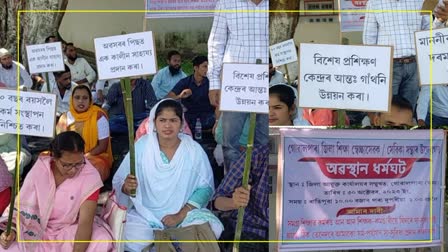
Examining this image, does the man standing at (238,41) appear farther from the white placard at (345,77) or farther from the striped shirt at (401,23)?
the striped shirt at (401,23)

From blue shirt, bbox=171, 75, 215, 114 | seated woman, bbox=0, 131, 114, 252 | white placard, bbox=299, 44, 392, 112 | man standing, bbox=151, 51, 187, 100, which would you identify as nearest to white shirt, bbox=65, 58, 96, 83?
man standing, bbox=151, 51, 187, 100

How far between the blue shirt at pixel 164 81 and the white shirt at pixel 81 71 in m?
0.74

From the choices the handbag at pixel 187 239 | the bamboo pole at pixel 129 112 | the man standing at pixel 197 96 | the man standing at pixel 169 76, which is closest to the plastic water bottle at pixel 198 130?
the man standing at pixel 197 96

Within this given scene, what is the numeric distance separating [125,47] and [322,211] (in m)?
1.38

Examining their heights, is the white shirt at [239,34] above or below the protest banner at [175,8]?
below

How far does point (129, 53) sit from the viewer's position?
3.18 meters

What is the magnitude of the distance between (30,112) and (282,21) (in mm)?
1896

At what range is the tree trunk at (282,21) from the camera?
409 centimetres

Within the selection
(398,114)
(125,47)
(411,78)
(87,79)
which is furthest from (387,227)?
(87,79)

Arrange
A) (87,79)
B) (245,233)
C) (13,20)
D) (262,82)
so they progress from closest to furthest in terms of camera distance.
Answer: (262,82) < (245,233) < (13,20) < (87,79)

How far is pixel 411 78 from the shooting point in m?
3.65

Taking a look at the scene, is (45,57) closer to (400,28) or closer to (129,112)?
(129,112)

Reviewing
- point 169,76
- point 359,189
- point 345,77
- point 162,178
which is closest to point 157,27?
point 169,76

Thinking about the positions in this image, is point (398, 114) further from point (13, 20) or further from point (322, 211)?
point (13, 20)
